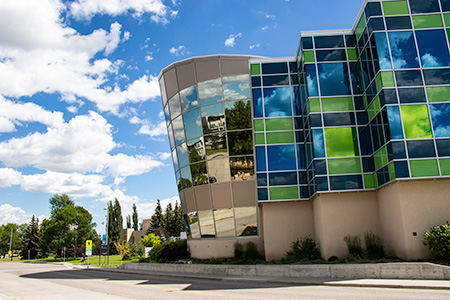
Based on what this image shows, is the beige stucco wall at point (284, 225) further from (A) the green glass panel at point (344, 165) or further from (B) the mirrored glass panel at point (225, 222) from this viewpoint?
(A) the green glass panel at point (344, 165)

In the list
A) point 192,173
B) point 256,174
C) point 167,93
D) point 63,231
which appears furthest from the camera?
point 63,231

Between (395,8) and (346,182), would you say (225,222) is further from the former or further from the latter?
(395,8)

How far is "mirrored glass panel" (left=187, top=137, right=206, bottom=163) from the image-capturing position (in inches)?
1046

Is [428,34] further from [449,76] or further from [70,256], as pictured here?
[70,256]

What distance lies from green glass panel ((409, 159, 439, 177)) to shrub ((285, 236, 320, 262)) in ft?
24.1

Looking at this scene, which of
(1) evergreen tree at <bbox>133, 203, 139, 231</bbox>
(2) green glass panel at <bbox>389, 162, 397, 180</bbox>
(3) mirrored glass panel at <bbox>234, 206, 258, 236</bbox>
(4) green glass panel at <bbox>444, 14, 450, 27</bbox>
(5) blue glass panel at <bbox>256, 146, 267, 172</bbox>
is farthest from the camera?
(1) evergreen tree at <bbox>133, 203, 139, 231</bbox>

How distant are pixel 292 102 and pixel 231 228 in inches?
406

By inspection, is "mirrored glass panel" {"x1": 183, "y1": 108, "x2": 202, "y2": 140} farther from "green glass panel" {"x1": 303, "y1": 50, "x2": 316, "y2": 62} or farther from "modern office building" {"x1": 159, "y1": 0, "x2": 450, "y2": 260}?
"green glass panel" {"x1": 303, "y1": 50, "x2": 316, "y2": 62}

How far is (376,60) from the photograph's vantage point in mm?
18781

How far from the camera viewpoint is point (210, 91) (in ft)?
86.5

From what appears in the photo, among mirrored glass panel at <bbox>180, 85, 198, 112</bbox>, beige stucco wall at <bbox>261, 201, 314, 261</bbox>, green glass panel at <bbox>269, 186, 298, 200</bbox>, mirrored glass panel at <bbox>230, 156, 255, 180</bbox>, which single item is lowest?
beige stucco wall at <bbox>261, 201, 314, 261</bbox>

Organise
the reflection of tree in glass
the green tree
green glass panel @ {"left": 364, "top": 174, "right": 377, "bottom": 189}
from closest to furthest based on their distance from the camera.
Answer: green glass panel @ {"left": 364, "top": 174, "right": 377, "bottom": 189} → the reflection of tree in glass → the green tree

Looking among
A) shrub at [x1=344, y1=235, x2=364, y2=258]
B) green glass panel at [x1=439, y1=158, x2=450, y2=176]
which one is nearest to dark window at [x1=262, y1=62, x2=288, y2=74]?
green glass panel at [x1=439, y1=158, x2=450, y2=176]

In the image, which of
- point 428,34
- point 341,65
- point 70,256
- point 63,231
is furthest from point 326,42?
point 70,256
